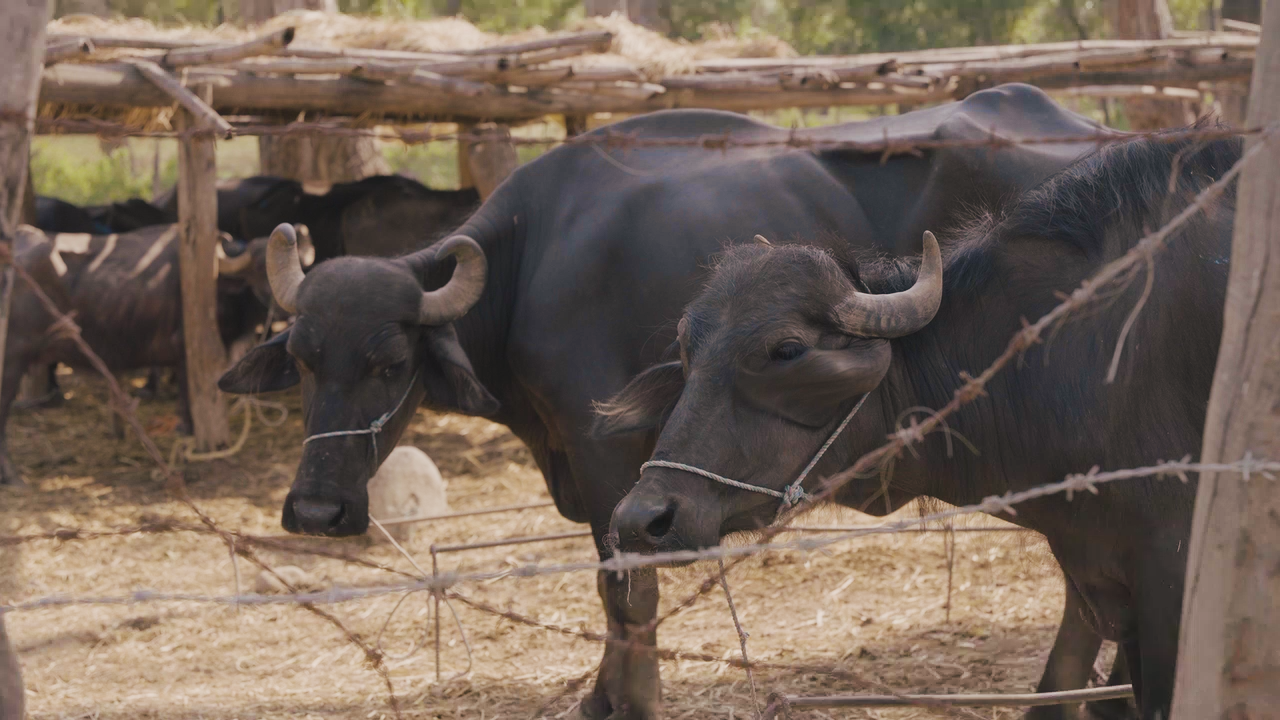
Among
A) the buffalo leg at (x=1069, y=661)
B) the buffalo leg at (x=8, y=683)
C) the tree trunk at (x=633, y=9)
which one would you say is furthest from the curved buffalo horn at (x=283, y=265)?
the tree trunk at (x=633, y=9)

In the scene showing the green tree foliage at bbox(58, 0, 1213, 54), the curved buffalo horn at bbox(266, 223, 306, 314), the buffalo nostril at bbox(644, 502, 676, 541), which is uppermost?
the green tree foliage at bbox(58, 0, 1213, 54)

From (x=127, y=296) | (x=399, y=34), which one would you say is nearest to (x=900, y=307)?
(x=399, y=34)

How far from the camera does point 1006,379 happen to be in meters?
3.03

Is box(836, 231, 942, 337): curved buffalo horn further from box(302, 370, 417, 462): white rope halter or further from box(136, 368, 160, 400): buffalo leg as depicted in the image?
box(136, 368, 160, 400): buffalo leg

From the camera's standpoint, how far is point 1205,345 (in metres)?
2.88

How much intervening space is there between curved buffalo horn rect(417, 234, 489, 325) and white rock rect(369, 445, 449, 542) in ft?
8.39

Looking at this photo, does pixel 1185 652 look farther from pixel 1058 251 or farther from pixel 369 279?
pixel 369 279

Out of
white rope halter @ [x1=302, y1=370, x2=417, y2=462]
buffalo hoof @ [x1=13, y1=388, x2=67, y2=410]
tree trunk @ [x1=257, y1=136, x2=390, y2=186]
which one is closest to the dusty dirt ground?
white rope halter @ [x1=302, y1=370, x2=417, y2=462]

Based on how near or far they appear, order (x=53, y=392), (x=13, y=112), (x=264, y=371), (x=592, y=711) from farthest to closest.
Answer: (x=53, y=392), (x=264, y=371), (x=592, y=711), (x=13, y=112)

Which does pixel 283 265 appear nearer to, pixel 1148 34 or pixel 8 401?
pixel 8 401

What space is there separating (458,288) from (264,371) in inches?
37.1

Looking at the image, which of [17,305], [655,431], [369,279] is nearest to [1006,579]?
[655,431]

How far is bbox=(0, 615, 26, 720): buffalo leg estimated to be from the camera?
2.27 metres

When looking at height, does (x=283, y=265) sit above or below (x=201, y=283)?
above
